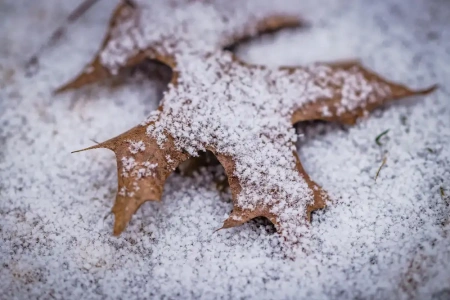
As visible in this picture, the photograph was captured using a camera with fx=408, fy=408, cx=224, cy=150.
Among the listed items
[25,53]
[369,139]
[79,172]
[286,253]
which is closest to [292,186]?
[286,253]

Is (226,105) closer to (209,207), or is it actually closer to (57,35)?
(209,207)

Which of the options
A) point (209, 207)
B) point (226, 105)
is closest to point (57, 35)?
point (226, 105)

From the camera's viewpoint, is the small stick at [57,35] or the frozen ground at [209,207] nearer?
the frozen ground at [209,207]

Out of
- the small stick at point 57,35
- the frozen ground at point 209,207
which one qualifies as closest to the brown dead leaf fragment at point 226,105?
the frozen ground at point 209,207

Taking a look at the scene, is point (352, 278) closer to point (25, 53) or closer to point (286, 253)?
point (286, 253)

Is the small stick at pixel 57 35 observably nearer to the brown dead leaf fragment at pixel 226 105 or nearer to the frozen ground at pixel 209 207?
the frozen ground at pixel 209 207

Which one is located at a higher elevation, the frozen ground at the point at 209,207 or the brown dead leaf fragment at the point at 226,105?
the brown dead leaf fragment at the point at 226,105
